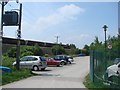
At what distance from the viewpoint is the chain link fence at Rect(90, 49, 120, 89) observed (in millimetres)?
15506

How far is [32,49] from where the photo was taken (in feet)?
210

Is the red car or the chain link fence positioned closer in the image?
the chain link fence

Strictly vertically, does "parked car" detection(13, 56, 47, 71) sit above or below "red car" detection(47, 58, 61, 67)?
above

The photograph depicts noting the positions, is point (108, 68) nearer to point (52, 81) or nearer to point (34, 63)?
point (52, 81)

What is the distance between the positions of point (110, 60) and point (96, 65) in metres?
3.07

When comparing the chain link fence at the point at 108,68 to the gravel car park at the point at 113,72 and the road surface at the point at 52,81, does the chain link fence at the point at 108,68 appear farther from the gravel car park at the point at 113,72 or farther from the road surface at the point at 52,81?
the road surface at the point at 52,81

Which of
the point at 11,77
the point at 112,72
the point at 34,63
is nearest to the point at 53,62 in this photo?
the point at 34,63

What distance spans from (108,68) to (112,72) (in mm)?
622

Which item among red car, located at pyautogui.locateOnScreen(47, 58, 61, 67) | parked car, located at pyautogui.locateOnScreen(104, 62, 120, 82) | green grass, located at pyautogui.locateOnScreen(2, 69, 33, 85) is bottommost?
red car, located at pyautogui.locateOnScreen(47, 58, 61, 67)

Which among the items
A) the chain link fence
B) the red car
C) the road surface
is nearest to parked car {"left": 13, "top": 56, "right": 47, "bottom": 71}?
the road surface

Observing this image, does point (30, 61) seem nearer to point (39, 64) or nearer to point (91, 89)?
point (39, 64)

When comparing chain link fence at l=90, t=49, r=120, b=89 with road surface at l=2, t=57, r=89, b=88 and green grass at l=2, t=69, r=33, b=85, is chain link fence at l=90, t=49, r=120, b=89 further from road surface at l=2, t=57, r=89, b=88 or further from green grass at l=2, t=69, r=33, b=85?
green grass at l=2, t=69, r=33, b=85

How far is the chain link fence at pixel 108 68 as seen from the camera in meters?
15.5

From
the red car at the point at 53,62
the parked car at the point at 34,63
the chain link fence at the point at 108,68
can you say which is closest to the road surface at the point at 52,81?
the chain link fence at the point at 108,68
